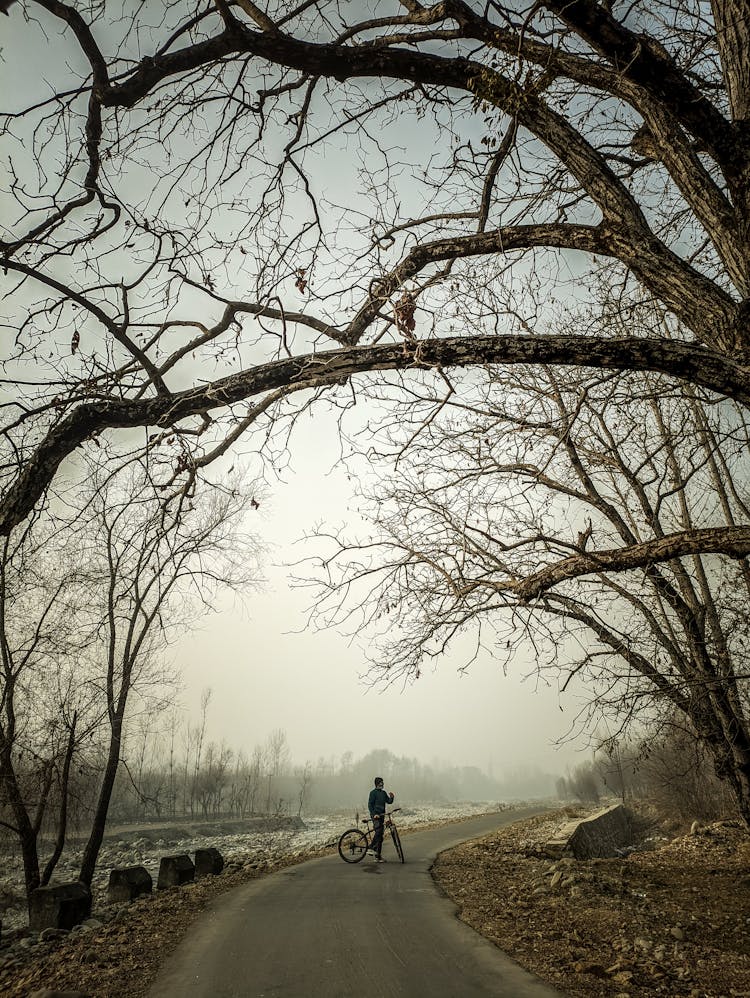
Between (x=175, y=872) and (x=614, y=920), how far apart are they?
757 centimetres

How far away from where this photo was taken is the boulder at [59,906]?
786cm

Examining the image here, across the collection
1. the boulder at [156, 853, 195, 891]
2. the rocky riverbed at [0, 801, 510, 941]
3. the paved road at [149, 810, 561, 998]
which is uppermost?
the paved road at [149, 810, 561, 998]

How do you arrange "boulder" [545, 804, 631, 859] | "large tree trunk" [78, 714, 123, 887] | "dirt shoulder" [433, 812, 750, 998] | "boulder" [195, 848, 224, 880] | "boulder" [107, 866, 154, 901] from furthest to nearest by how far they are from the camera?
"boulder" [545, 804, 631, 859] < "large tree trunk" [78, 714, 123, 887] < "boulder" [195, 848, 224, 880] < "boulder" [107, 866, 154, 901] < "dirt shoulder" [433, 812, 750, 998]

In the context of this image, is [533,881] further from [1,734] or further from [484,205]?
[1,734]

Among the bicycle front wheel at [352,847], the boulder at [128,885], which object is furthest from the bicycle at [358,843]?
the boulder at [128,885]

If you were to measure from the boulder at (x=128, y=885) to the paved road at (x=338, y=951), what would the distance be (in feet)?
9.71

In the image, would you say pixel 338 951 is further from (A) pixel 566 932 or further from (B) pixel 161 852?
(B) pixel 161 852

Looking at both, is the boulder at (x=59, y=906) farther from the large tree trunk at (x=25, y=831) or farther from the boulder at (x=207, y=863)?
the large tree trunk at (x=25, y=831)

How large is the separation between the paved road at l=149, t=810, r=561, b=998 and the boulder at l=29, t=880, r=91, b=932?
2401 millimetres

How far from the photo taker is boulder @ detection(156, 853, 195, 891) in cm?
946

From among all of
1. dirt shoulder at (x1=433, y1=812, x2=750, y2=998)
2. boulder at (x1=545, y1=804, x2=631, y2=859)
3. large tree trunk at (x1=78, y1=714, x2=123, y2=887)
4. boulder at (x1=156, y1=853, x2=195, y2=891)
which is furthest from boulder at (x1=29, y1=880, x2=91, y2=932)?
boulder at (x1=545, y1=804, x2=631, y2=859)

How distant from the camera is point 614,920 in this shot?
572 centimetres

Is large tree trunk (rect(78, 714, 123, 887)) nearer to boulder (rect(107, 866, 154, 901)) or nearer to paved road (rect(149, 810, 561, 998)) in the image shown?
boulder (rect(107, 866, 154, 901))

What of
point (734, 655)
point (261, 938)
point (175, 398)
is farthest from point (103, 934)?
point (734, 655)
